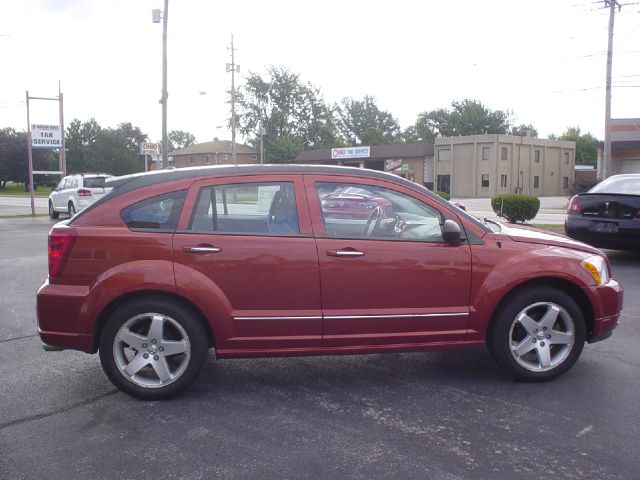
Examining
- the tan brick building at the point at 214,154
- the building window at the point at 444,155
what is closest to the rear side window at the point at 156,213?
the building window at the point at 444,155

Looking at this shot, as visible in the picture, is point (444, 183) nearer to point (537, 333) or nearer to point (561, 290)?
point (561, 290)

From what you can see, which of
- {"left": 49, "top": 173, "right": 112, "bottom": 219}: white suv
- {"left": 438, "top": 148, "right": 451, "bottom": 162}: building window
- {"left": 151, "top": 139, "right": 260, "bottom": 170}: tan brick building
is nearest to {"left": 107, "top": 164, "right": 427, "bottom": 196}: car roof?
{"left": 49, "top": 173, "right": 112, "bottom": 219}: white suv

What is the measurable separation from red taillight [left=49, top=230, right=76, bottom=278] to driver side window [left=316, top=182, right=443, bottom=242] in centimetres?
182

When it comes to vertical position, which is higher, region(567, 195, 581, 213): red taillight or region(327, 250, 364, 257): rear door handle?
region(567, 195, 581, 213): red taillight

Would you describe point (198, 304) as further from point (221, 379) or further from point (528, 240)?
point (528, 240)

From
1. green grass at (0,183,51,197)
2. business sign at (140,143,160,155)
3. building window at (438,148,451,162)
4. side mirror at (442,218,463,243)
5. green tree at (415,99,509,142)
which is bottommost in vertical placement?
green grass at (0,183,51,197)

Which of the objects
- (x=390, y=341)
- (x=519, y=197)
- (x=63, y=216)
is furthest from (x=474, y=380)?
(x=63, y=216)

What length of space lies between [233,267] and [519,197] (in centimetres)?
1569

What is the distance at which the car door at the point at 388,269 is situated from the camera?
4582 millimetres

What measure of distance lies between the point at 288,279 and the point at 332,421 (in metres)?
1.04

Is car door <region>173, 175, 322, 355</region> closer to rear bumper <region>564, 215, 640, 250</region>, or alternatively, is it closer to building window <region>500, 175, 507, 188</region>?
rear bumper <region>564, 215, 640, 250</region>

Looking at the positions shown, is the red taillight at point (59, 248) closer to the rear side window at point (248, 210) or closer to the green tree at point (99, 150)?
the rear side window at point (248, 210)

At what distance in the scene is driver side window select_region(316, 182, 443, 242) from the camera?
4723 millimetres

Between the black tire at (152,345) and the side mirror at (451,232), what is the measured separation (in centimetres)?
191
